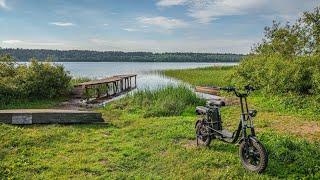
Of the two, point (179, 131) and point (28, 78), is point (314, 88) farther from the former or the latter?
point (28, 78)

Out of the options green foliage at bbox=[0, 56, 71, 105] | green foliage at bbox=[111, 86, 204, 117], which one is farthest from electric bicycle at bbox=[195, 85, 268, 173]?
green foliage at bbox=[0, 56, 71, 105]

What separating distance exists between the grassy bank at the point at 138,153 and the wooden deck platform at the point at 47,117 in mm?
421

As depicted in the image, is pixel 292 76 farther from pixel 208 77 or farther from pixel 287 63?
pixel 208 77

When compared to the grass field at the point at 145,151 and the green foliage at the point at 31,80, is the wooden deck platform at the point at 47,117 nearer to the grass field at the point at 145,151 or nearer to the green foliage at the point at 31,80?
the grass field at the point at 145,151

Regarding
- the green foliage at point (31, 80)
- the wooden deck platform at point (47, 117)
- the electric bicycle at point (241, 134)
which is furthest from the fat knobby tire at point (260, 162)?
the green foliage at point (31, 80)

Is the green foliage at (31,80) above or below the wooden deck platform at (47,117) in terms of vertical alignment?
above

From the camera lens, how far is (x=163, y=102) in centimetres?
1480

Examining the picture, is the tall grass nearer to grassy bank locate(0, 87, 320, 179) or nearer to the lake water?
the lake water

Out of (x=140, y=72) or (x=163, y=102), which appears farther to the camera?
(x=140, y=72)

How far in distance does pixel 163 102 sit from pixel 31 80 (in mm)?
7271

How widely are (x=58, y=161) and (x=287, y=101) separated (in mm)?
10685

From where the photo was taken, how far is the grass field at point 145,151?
6574mm

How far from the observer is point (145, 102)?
53.6ft

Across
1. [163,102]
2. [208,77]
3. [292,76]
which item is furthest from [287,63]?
[208,77]
